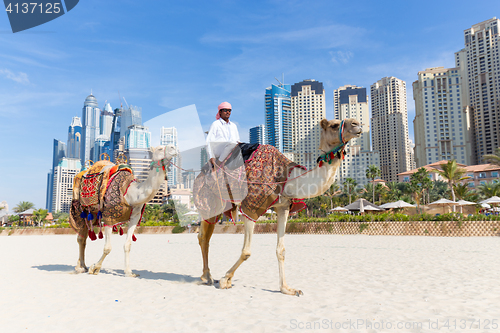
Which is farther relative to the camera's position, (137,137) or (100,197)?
(100,197)

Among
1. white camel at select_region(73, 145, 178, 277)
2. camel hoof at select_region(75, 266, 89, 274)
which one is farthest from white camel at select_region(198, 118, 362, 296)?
camel hoof at select_region(75, 266, 89, 274)

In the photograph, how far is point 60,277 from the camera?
7227mm

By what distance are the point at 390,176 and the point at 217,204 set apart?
137610mm

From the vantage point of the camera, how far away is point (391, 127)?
135250mm

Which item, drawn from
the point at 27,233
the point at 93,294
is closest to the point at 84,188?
the point at 93,294

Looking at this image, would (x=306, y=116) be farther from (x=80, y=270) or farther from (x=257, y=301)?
(x=257, y=301)

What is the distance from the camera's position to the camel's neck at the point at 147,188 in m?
7.19

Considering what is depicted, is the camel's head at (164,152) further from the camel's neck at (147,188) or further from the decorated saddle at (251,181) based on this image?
the decorated saddle at (251,181)

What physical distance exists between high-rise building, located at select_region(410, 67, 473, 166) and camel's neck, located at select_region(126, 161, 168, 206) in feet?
384

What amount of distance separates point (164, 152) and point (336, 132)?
150 inches

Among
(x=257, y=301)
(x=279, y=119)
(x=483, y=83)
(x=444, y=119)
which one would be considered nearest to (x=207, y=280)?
(x=257, y=301)

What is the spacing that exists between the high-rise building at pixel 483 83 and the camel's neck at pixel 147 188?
4783 inches

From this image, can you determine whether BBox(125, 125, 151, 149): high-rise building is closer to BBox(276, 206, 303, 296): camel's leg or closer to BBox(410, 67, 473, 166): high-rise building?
BBox(276, 206, 303, 296): camel's leg

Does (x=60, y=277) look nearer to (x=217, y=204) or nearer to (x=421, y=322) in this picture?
(x=217, y=204)
